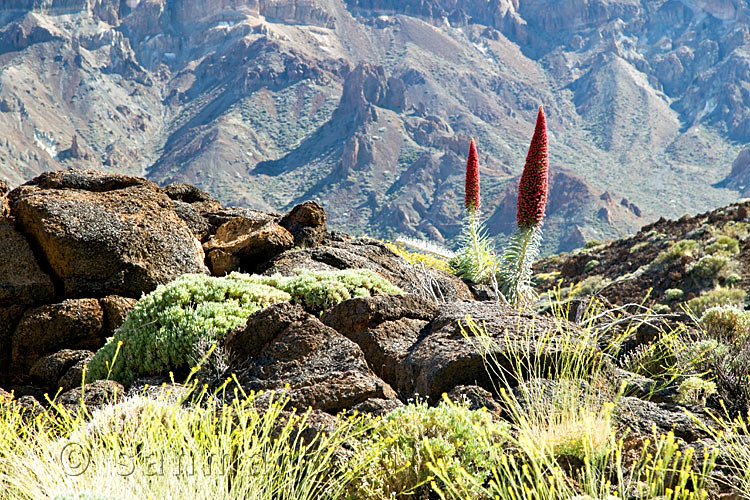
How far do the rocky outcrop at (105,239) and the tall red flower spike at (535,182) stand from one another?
161 inches

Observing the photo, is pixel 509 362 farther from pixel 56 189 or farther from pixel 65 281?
pixel 56 189

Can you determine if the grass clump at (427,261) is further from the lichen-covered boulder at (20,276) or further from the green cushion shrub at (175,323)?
the lichen-covered boulder at (20,276)

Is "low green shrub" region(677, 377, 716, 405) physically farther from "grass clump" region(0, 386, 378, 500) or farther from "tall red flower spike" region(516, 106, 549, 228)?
"tall red flower spike" region(516, 106, 549, 228)

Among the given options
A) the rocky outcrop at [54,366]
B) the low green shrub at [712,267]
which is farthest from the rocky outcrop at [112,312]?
the low green shrub at [712,267]

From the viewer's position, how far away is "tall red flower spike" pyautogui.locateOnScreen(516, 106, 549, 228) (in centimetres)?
834

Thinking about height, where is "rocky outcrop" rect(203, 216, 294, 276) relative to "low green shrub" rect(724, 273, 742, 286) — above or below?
above

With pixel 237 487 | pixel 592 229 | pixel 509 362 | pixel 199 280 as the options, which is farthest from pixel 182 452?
pixel 592 229

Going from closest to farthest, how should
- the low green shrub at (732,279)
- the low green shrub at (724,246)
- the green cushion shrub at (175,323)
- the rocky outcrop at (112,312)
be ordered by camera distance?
1. the green cushion shrub at (175,323)
2. the rocky outcrop at (112,312)
3. the low green shrub at (732,279)
4. the low green shrub at (724,246)

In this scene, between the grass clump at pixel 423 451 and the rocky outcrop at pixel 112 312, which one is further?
the rocky outcrop at pixel 112 312

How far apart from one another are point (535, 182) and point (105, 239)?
16.8 ft

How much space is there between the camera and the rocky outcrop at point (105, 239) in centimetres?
678

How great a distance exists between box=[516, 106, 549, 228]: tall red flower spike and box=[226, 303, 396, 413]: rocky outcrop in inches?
170

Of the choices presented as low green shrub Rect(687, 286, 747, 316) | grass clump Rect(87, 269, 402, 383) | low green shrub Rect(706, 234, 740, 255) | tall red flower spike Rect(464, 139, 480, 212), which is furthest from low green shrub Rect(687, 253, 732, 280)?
grass clump Rect(87, 269, 402, 383)

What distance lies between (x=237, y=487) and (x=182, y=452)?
0.40 metres
